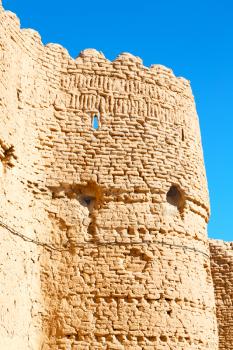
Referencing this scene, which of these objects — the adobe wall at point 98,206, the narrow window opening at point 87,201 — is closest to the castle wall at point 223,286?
the adobe wall at point 98,206

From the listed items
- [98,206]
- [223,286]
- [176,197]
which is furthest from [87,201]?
[223,286]

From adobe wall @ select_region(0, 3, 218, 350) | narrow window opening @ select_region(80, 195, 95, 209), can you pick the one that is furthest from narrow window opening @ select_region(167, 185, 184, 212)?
narrow window opening @ select_region(80, 195, 95, 209)

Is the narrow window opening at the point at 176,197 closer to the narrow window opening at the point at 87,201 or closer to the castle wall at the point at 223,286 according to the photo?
the narrow window opening at the point at 87,201

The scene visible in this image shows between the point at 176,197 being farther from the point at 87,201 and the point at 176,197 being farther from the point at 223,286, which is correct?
the point at 223,286

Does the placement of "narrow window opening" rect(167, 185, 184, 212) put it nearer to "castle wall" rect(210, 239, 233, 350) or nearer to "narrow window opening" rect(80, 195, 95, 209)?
"narrow window opening" rect(80, 195, 95, 209)

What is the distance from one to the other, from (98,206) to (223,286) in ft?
17.8

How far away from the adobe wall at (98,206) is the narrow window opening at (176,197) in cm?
2

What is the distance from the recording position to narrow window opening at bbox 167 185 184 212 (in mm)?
10930

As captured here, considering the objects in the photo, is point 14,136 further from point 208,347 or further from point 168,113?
point 208,347

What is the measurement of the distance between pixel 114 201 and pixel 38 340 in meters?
2.46

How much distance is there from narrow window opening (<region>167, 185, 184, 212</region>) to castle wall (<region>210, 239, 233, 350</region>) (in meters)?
4.39

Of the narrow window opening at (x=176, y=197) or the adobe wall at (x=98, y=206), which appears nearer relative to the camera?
the adobe wall at (x=98, y=206)

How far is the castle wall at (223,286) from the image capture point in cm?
1446

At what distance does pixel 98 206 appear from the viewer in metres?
Answer: 10.6
